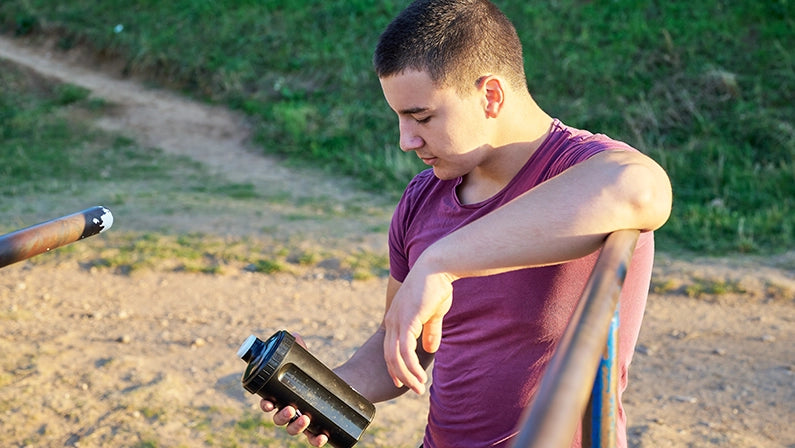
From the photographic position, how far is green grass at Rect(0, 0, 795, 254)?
22.7 ft

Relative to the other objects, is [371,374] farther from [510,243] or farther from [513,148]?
[510,243]

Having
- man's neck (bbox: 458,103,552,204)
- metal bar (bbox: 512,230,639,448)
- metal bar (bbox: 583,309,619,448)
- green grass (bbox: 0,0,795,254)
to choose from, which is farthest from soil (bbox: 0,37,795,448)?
metal bar (bbox: 512,230,639,448)

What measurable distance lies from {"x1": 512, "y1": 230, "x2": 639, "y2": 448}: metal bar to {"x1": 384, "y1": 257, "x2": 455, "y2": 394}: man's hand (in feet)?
0.84

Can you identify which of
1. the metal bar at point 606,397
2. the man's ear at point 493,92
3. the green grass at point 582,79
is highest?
the man's ear at point 493,92

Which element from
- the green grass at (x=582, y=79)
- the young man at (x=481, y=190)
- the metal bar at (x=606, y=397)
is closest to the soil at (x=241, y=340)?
the green grass at (x=582, y=79)

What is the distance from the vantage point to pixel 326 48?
10617 millimetres

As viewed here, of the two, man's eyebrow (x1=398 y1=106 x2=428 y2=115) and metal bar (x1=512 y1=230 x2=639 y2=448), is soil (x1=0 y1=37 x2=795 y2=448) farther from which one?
metal bar (x1=512 y1=230 x2=639 y2=448)

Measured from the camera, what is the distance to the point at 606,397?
4.02 feet

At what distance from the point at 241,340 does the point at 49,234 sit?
3084mm

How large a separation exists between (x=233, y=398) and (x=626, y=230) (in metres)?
2.92

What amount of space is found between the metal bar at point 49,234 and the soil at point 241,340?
2067 mm

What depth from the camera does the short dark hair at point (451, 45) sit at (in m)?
1.84

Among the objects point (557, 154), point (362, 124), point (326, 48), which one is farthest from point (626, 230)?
point (326, 48)

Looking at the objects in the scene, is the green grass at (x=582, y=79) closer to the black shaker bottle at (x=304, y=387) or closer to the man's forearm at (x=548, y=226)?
the black shaker bottle at (x=304, y=387)
